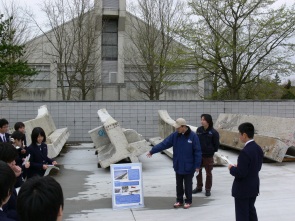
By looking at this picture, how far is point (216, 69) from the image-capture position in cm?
2131

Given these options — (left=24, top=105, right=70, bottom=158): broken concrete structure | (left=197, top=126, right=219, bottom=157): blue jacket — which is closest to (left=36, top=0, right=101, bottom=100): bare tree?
(left=24, top=105, right=70, bottom=158): broken concrete structure

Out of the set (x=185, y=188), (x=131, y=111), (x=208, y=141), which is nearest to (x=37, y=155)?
(x=185, y=188)

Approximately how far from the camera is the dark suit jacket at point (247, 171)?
5.03 meters

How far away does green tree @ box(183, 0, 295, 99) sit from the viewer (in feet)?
64.7

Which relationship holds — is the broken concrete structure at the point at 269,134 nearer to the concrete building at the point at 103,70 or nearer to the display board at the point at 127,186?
the display board at the point at 127,186

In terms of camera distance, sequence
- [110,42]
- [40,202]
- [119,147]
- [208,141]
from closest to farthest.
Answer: [40,202], [208,141], [119,147], [110,42]

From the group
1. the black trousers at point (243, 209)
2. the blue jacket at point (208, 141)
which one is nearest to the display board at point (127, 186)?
the blue jacket at point (208, 141)

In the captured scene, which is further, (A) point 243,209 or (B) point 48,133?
(B) point 48,133

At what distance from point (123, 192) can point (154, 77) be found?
61.4 feet

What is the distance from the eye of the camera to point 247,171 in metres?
5.05

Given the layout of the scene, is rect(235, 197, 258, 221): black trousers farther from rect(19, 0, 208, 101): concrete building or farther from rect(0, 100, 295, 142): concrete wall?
rect(19, 0, 208, 101): concrete building

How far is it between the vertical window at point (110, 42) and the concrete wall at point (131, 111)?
43.3ft

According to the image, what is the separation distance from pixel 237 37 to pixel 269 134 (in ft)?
29.5

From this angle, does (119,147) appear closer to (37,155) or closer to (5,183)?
(37,155)
